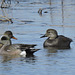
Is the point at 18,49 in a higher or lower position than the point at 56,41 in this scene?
higher

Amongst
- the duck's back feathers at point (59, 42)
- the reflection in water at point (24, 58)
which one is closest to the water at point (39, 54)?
the reflection in water at point (24, 58)

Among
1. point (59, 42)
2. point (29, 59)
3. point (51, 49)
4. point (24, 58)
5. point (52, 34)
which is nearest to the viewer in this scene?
point (29, 59)

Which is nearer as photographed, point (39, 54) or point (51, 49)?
point (39, 54)

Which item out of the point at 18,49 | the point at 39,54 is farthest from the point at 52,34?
the point at 18,49

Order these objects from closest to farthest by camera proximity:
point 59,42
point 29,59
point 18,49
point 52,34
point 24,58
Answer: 1. point 29,59
2. point 24,58
3. point 18,49
4. point 59,42
5. point 52,34

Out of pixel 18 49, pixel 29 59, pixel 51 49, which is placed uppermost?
pixel 18 49

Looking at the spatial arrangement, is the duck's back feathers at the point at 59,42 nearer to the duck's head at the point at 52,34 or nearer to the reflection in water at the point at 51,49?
the duck's head at the point at 52,34

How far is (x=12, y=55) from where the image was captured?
11289 millimetres

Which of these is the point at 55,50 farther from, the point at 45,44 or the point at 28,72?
the point at 28,72

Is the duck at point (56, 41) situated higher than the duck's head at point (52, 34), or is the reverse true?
the duck's head at point (52, 34)

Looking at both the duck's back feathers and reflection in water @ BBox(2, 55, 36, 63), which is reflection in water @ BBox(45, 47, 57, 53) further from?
reflection in water @ BBox(2, 55, 36, 63)

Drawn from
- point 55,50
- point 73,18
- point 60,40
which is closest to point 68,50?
point 55,50

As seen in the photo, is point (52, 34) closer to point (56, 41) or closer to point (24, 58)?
point (56, 41)

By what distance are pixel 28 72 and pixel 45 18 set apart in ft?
37.9
